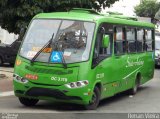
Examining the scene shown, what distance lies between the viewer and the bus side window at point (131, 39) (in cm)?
1599

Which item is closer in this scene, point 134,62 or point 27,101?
point 27,101

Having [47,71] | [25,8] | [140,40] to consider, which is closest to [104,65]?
[47,71]

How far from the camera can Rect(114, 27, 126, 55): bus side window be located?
1463 cm

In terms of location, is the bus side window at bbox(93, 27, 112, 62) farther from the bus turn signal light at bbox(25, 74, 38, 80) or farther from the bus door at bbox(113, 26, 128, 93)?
the bus turn signal light at bbox(25, 74, 38, 80)

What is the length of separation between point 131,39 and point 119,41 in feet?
4.91

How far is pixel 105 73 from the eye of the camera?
532 inches

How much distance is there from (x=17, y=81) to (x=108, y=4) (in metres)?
11.7

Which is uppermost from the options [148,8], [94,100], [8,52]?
[94,100]

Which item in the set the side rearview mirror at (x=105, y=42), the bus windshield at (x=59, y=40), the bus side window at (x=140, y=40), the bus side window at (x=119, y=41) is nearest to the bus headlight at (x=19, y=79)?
the bus windshield at (x=59, y=40)

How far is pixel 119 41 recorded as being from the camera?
15.0 meters

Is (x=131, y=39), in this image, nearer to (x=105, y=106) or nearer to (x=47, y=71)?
(x=105, y=106)

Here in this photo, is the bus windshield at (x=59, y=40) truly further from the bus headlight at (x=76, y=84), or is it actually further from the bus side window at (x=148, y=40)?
the bus side window at (x=148, y=40)

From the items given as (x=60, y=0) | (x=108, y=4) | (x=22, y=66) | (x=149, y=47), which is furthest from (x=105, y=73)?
(x=108, y=4)

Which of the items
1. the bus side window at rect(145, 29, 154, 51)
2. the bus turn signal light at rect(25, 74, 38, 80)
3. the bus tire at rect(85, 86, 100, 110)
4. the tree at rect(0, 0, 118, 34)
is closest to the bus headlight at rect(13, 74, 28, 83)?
the bus turn signal light at rect(25, 74, 38, 80)
